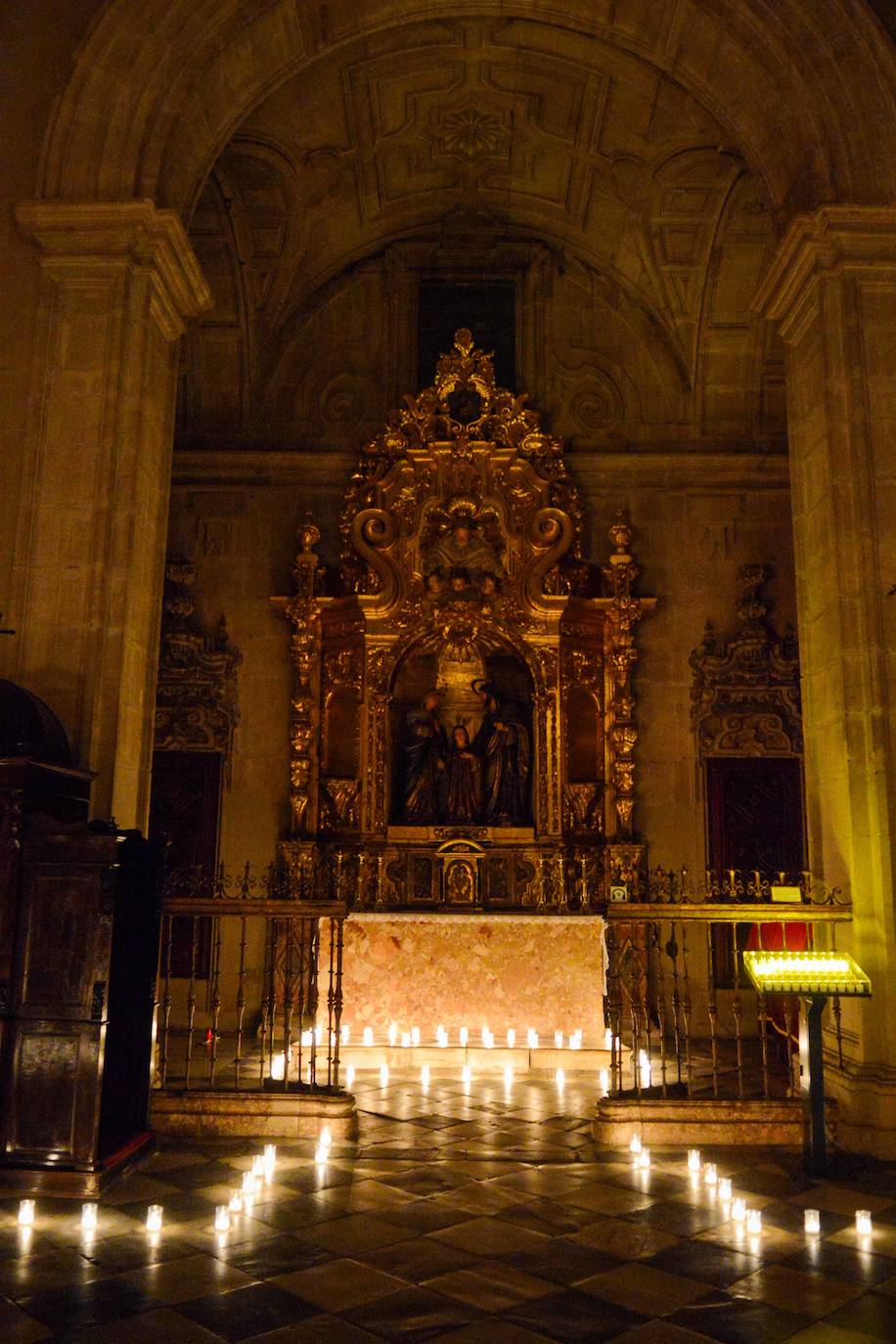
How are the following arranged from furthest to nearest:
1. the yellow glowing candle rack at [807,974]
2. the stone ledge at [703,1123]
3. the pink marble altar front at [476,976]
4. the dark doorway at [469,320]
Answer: the dark doorway at [469,320] < the pink marble altar front at [476,976] < the stone ledge at [703,1123] < the yellow glowing candle rack at [807,974]

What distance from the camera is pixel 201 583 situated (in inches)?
442

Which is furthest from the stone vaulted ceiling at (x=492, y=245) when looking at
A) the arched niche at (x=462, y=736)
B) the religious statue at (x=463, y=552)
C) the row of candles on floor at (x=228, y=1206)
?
the row of candles on floor at (x=228, y=1206)

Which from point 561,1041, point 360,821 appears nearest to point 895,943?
point 561,1041

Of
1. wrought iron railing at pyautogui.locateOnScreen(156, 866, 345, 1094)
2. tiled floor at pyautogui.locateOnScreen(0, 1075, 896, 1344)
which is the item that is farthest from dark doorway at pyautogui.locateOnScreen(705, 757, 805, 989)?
tiled floor at pyautogui.locateOnScreen(0, 1075, 896, 1344)

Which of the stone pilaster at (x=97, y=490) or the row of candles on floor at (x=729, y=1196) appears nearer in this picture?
the row of candles on floor at (x=729, y=1196)

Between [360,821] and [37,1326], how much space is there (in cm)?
693

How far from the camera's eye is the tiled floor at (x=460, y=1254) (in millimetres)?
3561

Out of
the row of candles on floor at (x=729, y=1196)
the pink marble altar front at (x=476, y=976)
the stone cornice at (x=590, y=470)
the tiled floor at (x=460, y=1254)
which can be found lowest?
the tiled floor at (x=460, y=1254)

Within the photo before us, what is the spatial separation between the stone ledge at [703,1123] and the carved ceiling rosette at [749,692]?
5187mm

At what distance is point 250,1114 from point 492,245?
30.2ft

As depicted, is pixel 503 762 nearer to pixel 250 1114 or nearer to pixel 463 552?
pixel 463 552

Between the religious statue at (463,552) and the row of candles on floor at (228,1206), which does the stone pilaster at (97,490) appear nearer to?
the row of candles on floor at (228,1206)

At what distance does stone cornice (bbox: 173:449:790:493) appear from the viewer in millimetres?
11289

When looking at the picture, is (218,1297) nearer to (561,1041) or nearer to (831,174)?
(561,1041)
